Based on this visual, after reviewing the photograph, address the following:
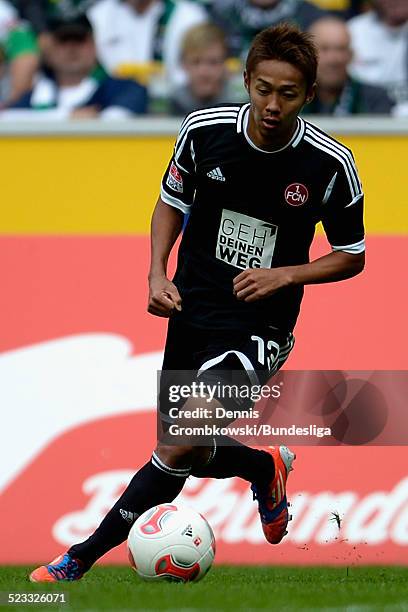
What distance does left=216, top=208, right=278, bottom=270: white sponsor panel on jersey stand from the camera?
206 inches

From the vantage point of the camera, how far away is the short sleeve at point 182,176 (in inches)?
208

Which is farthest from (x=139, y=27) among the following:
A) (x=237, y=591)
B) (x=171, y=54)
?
(x=237, y=591)

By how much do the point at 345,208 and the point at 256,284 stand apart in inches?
22.1

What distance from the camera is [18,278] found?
7.43 meters

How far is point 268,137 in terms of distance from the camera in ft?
16.6

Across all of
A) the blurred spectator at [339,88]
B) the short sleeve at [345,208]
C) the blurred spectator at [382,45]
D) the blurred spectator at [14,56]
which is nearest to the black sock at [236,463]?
the short sleeve at [345,208]

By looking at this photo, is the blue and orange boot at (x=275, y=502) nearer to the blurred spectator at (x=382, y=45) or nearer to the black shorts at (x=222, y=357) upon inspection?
the black shorts at (x=222, y=357)

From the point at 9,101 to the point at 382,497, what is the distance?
4000 millimetres

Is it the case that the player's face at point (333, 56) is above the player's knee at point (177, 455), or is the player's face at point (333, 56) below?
above

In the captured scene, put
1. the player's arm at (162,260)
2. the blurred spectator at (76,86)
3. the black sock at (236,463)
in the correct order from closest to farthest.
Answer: the player's arm at (162,260) < the black sock at (236,463) < the blurred spectator at (76,86)

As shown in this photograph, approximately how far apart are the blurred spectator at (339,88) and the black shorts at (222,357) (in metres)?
3.32

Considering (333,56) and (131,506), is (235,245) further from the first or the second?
(333,56)

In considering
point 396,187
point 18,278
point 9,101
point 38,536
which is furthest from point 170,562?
point 9,101

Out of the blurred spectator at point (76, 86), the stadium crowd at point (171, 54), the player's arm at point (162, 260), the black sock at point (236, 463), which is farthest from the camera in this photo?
the blurred spectator at point (76, 86)
